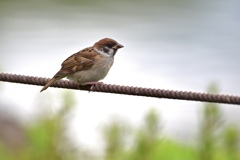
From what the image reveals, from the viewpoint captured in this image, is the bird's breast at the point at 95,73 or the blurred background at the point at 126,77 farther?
the blurred background at the point at 126,77

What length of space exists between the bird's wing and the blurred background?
38cm

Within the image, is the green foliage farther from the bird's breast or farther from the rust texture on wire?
the rust texture on wire

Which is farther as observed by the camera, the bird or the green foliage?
the green foliage

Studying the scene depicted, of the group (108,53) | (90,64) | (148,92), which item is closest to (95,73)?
(90,64)

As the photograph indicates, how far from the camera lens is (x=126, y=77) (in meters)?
11.3

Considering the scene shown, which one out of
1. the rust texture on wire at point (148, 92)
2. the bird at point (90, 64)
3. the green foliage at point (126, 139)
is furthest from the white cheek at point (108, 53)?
the rust texture on wire at point (148, 92)

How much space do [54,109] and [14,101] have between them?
4.42 meters

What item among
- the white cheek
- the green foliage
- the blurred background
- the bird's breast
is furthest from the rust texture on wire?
the blurred background

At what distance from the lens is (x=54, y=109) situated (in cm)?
499

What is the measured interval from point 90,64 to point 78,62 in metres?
0.07

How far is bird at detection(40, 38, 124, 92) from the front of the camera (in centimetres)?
436

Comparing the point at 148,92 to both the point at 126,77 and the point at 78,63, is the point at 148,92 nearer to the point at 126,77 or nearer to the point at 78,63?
the point at 78,63

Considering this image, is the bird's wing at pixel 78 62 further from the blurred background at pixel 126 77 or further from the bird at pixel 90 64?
the blurred background at pixel 126 77

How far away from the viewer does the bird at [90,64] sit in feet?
14.3
